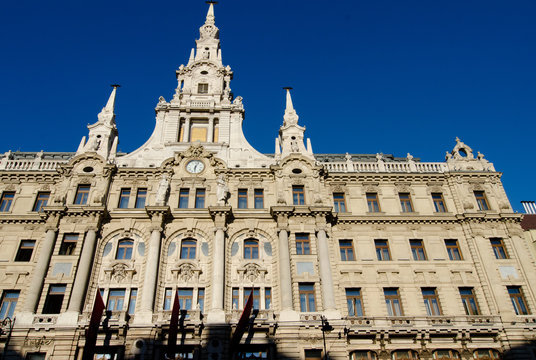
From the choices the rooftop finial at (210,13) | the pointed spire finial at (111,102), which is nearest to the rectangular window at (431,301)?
the pointed spire finial at (111,102)

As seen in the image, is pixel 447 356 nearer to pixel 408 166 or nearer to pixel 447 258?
pixel 447 258

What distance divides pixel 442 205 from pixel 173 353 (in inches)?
996

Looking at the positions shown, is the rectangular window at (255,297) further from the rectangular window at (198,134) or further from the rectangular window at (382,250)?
the rectangular window at (198,134)

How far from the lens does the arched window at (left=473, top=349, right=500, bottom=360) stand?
29938 millimetres

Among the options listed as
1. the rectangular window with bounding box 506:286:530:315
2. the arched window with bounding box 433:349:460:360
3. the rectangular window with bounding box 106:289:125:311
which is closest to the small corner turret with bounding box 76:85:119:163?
the rectangular window with bounding box 106:289:125:311

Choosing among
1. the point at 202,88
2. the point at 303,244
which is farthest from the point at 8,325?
the point at 202,88

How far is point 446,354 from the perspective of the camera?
30.0 metres

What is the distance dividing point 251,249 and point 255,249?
1.07 ft

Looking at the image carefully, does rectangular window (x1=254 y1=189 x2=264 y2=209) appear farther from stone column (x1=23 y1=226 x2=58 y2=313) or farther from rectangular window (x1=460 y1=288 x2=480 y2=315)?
rectangular window (x1=460 y1=288 x2=480 y2=315)

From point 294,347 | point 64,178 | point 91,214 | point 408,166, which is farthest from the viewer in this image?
point 408,166

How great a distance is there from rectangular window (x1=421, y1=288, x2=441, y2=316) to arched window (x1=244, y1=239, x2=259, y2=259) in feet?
42.8

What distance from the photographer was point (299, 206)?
35000 mm

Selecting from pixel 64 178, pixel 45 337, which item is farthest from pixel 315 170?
pixel 45 337

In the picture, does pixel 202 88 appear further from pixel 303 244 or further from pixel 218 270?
pixel 218 270
